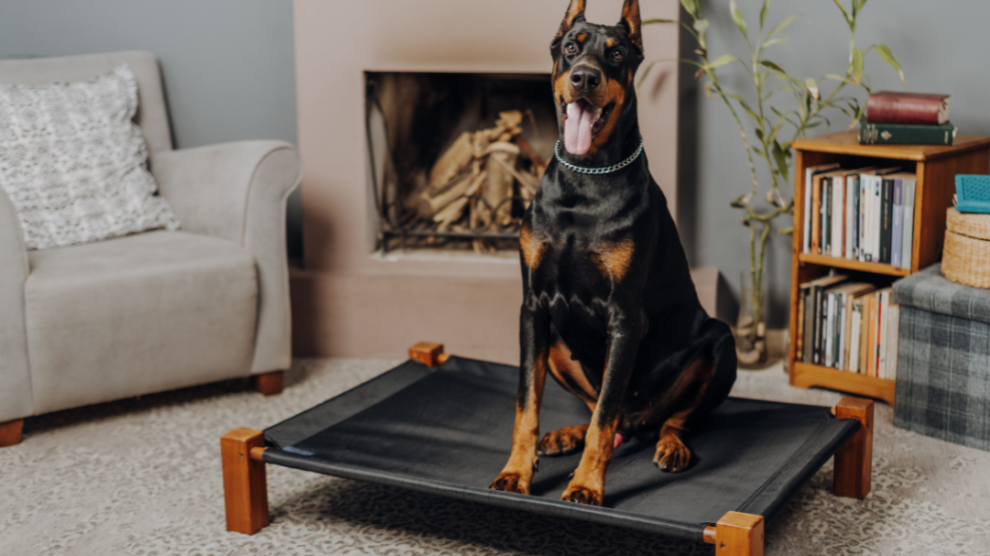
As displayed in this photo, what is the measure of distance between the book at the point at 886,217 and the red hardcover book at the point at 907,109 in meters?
0.17

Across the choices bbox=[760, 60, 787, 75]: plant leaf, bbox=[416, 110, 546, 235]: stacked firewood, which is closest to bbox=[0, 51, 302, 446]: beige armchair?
bbox=[416, 110, 546, 235]: stacked firewood

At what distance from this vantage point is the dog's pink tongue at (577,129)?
1.50 meters

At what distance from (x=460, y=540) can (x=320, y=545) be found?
0.91 ft

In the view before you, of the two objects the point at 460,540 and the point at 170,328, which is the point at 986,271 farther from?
the point at 170,328

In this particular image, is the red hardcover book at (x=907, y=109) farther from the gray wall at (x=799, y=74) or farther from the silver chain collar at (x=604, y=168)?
the silver chain collar at (x=604, y=168)

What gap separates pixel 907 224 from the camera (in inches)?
93.7

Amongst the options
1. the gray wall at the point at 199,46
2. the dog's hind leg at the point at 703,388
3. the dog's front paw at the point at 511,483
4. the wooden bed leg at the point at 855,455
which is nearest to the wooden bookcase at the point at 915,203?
the wooden bed leg at the point at 855,455

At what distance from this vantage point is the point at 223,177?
2.62 m

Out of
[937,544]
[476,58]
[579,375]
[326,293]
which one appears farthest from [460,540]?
[476,58]

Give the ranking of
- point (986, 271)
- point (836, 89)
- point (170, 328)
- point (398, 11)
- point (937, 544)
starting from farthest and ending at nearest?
point (398, 11) < point (836, 89) < point (170, 328) < point (986, 271) < point (937, 544)

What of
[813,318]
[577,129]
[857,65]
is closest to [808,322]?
[813,318]

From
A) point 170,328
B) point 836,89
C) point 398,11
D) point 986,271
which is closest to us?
point 986,271

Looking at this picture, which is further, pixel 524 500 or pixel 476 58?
pixel 476 58

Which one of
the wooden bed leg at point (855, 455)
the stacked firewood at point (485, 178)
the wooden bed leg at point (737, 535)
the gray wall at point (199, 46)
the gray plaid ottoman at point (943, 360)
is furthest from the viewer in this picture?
the gray wall at point (199, 46)
